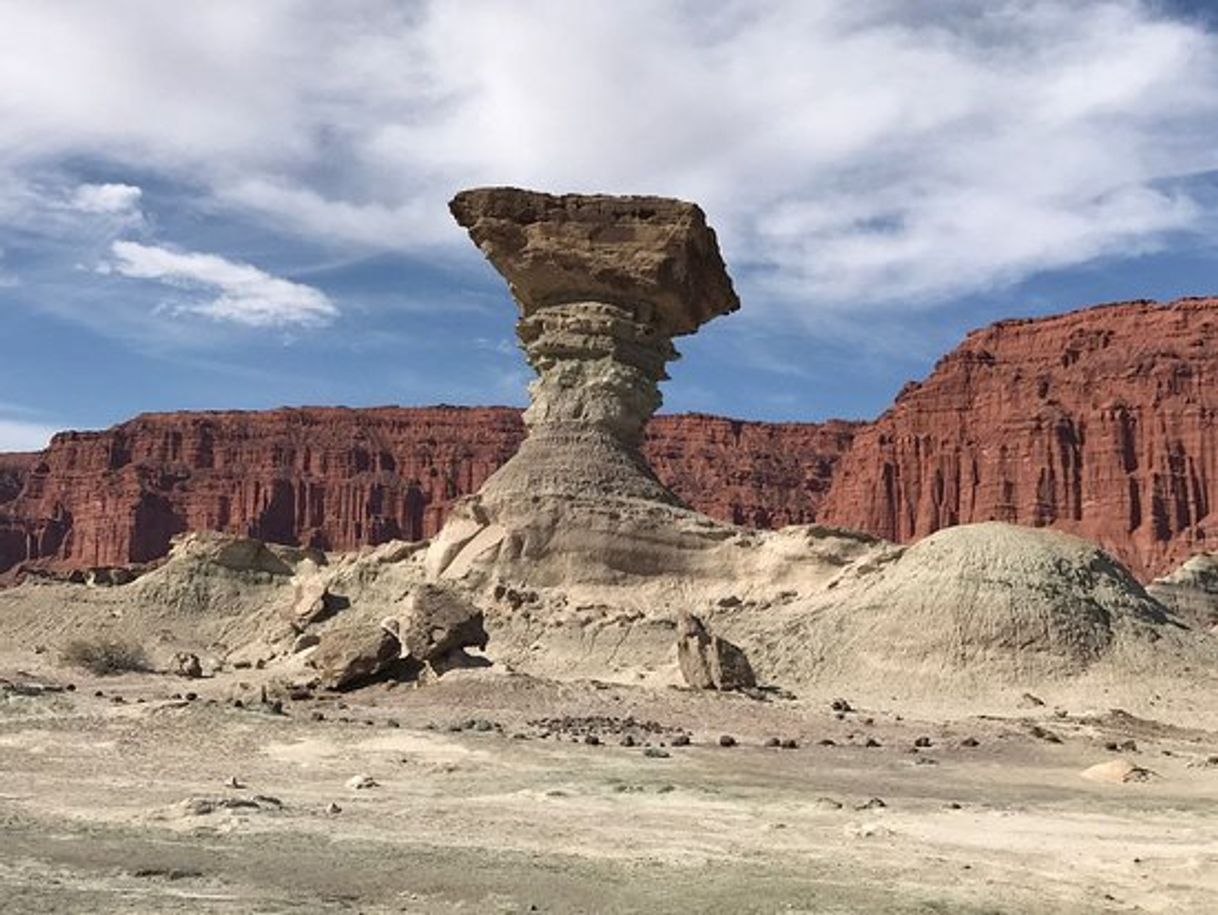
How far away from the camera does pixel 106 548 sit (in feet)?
476

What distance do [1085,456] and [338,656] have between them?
105570mm

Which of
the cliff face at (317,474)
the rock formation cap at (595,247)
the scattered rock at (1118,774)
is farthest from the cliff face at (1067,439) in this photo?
the scattered rock at (1118,774)

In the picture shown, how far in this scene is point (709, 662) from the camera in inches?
893

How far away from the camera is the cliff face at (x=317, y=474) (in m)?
145

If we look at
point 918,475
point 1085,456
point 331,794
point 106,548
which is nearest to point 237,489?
point 106,548

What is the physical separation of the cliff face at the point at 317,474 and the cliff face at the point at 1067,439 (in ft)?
45.0

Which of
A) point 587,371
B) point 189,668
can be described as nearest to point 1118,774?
point 189,668

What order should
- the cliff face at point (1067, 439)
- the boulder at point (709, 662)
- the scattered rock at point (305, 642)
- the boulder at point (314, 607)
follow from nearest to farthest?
the boulder at point (709, 662), the scattered rock at point (305, 642), the boulder at point (314, 607), the cliff face at point (1067, 439)

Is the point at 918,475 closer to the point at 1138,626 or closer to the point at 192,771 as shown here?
the point at 1138,626

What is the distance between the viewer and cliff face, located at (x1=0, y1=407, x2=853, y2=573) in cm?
14525

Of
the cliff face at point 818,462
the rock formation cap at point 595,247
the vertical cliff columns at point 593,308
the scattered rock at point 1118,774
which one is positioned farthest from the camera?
the cliff face at point 818,462

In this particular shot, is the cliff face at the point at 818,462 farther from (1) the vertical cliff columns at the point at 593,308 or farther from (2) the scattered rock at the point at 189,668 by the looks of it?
(2) the scattered rock at the point at 189,668

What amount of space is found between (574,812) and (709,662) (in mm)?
11632

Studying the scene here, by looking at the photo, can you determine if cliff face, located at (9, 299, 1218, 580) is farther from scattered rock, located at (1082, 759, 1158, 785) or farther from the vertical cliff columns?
scattered rock, located at (1082, 759, 1158, 785)
